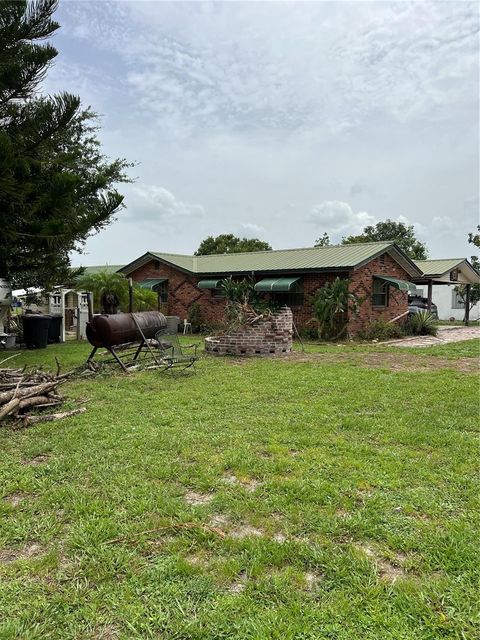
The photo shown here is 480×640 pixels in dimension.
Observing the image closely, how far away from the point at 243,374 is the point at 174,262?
1252 centimetres

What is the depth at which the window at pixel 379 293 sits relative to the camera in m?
16.6

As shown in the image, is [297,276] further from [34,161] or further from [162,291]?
[34,161]

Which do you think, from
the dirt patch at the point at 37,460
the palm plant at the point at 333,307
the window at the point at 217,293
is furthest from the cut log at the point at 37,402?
the window at the point at 217,293

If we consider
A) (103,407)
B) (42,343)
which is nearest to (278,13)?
(103,407)

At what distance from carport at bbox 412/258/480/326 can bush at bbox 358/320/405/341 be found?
418 cm

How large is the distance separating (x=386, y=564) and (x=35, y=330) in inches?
497

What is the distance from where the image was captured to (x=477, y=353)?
11.3m

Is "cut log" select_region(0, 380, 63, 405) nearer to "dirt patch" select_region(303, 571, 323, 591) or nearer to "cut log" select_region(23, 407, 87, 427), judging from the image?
"cut log" select_region(23, 407, 87, 427)

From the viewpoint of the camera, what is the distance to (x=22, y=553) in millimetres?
2631

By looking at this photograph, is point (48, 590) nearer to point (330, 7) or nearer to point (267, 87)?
point (330, 7)

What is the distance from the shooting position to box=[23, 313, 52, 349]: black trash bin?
42.5 feet

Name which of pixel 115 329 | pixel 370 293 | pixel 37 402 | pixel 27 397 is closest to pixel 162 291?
pixel 370 293

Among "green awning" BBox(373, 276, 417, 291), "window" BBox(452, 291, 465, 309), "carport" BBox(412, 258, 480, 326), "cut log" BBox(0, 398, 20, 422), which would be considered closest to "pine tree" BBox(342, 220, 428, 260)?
"window" BBox(452, 291, 465, 309)

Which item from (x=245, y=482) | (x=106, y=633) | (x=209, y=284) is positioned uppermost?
(x=209, y=284)
